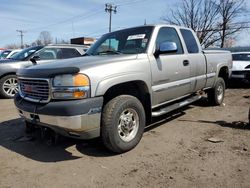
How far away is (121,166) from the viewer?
155 inches

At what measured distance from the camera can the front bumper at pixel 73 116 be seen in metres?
3.71

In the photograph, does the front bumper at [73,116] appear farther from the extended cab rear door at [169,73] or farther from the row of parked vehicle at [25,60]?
the row of parked vehicle at [25,60]

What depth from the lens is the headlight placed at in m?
3.76

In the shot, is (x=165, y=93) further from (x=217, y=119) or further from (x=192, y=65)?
(x=217, y=119)

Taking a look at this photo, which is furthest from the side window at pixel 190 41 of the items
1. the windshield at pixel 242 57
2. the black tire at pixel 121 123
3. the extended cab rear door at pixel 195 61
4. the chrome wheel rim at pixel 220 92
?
the windshield at pixel 242 57

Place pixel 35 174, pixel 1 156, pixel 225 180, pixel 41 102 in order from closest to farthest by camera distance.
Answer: pixel 225 180, pixel 35 174, pixel 41 102, pixel 1 156

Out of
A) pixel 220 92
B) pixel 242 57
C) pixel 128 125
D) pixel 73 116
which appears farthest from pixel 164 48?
pixel 242 57

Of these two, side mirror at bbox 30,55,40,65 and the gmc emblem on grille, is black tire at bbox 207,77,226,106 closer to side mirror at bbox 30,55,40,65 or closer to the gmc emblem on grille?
the gmc emblem on grille

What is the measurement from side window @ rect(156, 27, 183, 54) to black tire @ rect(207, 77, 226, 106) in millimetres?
2079

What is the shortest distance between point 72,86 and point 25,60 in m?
6.95

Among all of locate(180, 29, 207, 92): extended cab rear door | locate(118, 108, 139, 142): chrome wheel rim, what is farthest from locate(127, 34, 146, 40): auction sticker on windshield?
locate(118, 108, 139, 142): chrome wheel rim

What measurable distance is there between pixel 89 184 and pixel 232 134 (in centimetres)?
289

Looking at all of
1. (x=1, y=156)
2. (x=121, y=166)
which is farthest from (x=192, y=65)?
(x=1, y=156)

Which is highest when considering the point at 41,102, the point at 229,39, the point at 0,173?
the point at 229,39
